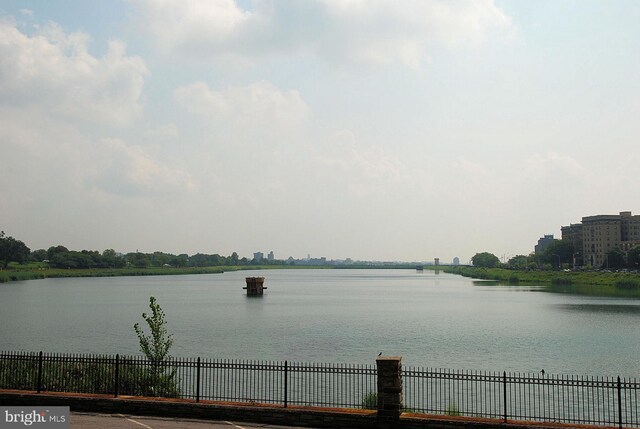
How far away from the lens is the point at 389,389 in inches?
846

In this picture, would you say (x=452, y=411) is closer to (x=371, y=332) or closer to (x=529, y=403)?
(x=529, y=403)

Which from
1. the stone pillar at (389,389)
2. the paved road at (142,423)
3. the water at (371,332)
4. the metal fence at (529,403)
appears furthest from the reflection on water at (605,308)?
the paved road at (142,423)

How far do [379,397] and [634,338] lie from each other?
189 feet

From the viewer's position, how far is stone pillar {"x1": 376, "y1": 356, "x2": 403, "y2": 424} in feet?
70.0

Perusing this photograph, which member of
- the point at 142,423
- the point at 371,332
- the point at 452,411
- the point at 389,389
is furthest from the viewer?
the point at 371,332

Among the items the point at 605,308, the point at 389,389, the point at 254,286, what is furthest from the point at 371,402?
the point at 254,286

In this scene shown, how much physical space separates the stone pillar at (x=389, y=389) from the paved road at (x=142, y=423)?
334 centimetres

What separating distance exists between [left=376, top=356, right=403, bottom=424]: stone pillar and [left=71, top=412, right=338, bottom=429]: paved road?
3.34 meters

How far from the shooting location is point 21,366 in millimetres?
29844

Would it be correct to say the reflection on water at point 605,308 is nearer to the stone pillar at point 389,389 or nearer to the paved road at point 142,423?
the stone pillar at point 389,389

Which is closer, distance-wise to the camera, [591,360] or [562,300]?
[591,360]

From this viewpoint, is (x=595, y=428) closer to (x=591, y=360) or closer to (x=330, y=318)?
(x=591, y=360)

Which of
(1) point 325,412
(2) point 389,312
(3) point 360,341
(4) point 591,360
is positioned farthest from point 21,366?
(2) point 389,312

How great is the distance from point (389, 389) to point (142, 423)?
28.8 ft
